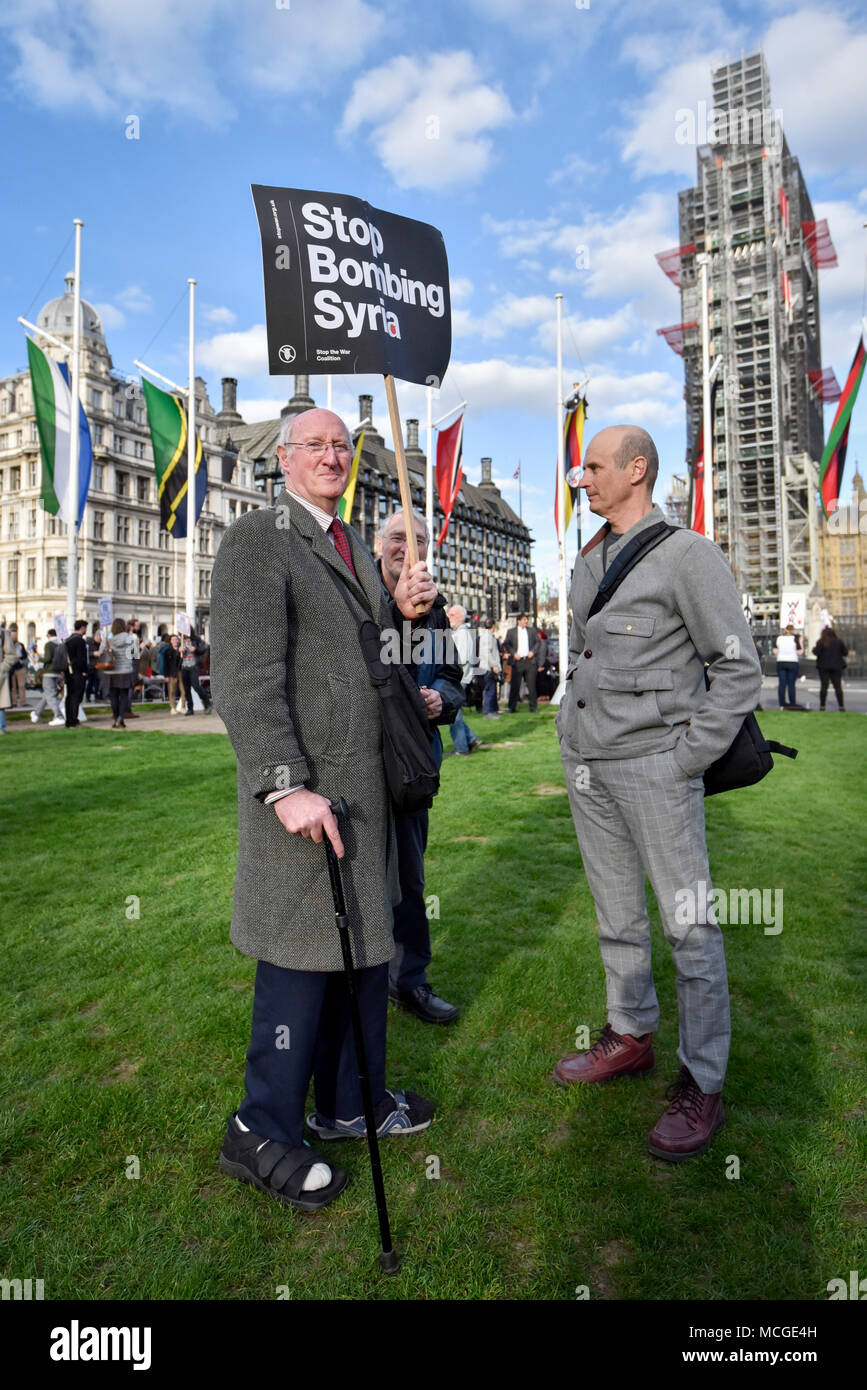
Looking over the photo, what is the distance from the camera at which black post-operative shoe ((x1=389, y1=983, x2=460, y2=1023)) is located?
3.71m

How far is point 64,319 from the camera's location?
63.2m

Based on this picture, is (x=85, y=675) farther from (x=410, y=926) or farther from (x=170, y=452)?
(x=410, y=926)

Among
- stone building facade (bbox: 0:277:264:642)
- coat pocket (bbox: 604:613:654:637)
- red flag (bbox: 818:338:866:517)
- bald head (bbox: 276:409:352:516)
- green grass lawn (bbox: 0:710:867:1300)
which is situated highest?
stone building facade (bbox: 0:277:264:642)

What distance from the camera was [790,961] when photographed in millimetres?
4258

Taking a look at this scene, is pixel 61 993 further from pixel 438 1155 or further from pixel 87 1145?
pixel 438 1155

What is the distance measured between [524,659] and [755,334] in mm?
47265

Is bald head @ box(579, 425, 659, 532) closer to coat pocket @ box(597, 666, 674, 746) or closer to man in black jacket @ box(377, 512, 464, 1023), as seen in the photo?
coat pocket @ box(597, 666, 674, 746)

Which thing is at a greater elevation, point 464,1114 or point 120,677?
point 120,677

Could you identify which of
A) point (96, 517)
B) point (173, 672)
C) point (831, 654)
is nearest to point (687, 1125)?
point (831, 654)

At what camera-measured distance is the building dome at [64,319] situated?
204 feet

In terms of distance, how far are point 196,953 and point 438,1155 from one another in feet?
7.04

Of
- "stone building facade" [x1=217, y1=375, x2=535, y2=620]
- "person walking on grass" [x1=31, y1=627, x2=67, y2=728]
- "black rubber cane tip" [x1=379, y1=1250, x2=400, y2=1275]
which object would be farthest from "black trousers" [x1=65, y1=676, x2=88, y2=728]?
"stone building facade" [x1=217, y1=375, x2=535, y2=620]

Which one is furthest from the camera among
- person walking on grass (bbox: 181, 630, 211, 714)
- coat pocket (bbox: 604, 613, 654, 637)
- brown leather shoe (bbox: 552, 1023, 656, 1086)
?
person walking on grass (bbox: 181, 630, 211, 714)

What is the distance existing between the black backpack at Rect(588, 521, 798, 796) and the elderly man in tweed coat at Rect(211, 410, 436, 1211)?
2.25 ft
